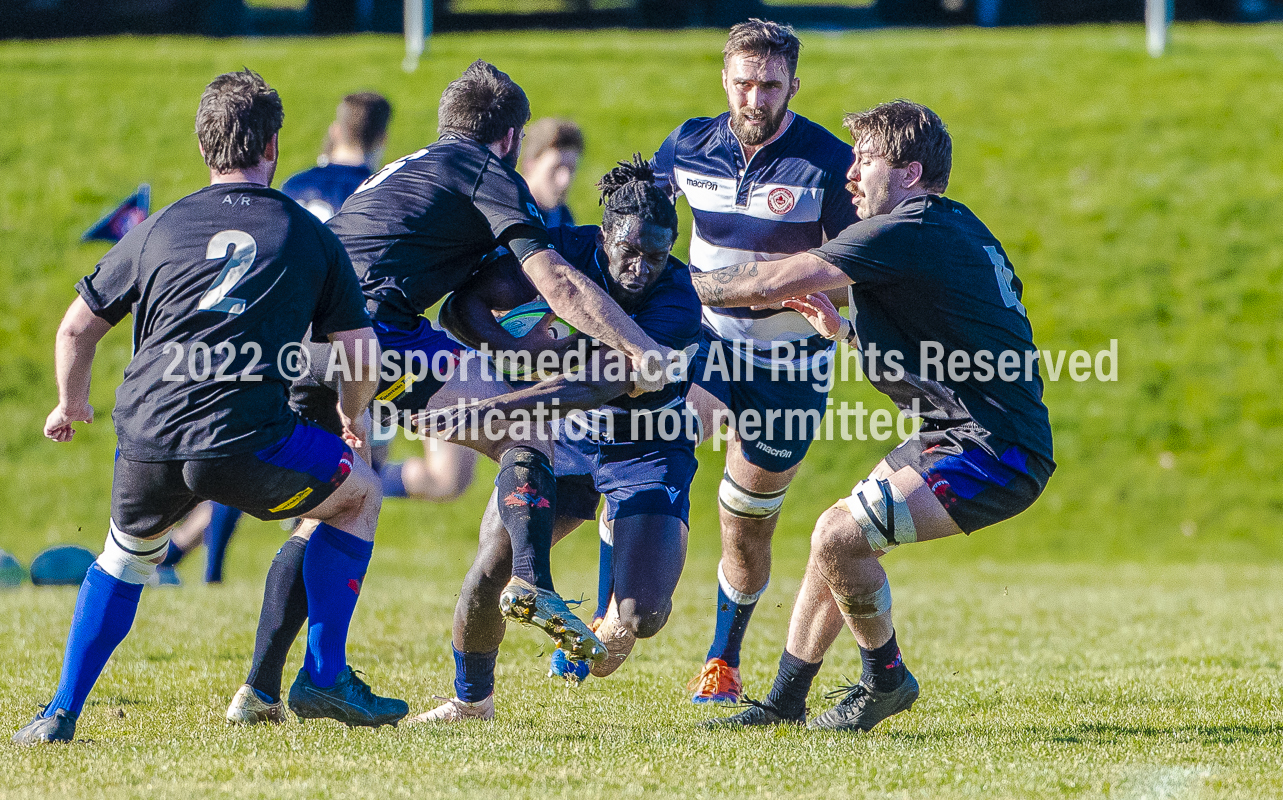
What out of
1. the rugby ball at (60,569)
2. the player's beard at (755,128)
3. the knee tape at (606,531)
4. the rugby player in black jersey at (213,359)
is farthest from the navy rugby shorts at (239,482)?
the rugby ball at (60,569)

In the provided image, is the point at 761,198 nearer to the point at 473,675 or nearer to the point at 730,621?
the point at 730,621

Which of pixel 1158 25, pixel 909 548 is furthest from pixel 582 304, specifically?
pixel 1158 25

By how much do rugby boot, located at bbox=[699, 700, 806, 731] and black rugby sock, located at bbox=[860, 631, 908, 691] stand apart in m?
0.40

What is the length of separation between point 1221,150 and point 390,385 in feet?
44.6

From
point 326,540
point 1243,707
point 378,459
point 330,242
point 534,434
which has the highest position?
point 330,242

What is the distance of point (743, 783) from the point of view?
12.4ft

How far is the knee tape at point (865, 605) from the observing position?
4.55m

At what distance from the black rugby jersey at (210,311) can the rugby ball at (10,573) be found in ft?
20.1

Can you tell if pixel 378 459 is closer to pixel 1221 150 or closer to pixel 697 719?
pixel 697 719

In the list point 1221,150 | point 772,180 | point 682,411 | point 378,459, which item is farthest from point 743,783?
point 1221,150

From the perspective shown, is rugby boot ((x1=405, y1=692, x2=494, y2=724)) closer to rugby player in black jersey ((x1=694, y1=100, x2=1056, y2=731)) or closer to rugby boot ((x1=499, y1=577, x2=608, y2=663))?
rugby boot ((x1=499, y1=577, x2=608, y2=663))

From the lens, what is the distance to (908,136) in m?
4.52

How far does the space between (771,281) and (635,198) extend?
1.98 ft

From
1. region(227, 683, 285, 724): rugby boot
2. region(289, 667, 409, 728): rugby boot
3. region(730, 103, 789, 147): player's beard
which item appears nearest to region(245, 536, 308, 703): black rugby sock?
region(227, 683, 285, 724): rugby boot
